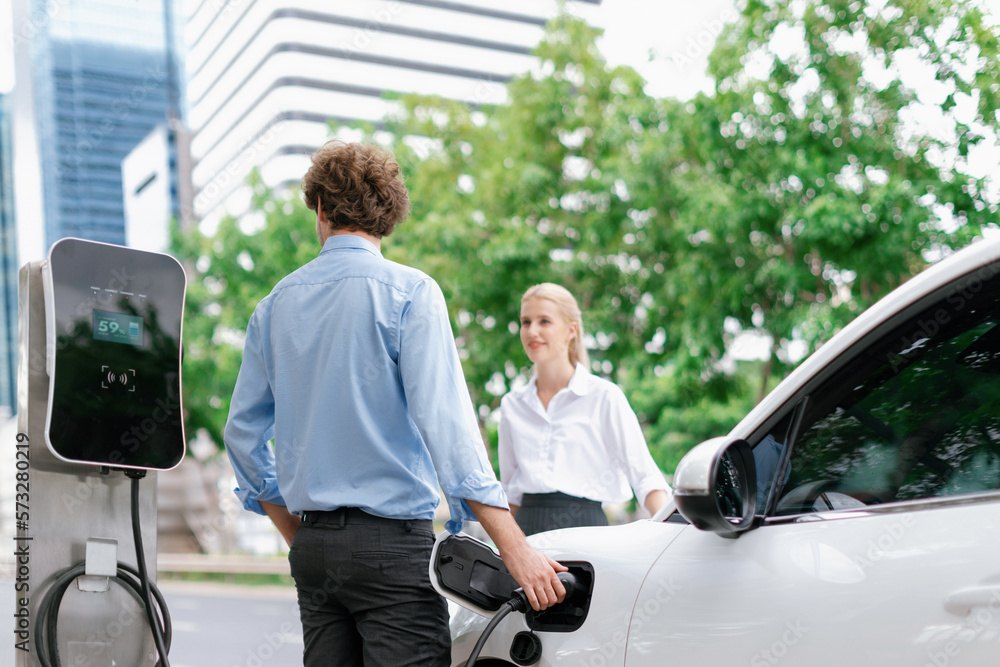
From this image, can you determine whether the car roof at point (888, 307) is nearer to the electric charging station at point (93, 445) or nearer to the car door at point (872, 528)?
the car door at point (872, 528)

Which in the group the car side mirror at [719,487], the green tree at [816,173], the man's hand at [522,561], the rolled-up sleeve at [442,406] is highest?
the green tree at [816,173]

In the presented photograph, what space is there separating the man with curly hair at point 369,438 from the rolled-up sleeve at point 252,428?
0.10 metres

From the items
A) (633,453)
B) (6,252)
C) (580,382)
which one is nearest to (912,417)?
(633,453)

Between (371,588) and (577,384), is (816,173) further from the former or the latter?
(371,588)

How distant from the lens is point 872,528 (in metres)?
1.56

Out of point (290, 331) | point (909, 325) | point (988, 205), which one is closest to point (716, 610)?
point (909, 325)

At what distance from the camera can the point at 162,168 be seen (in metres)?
29.1

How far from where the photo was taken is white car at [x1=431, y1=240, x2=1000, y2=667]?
1.43m

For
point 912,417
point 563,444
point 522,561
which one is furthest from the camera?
point 563,444

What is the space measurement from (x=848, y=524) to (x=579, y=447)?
195 cm

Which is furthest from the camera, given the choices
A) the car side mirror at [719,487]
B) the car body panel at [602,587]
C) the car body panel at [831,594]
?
the car body panel at [602,587]

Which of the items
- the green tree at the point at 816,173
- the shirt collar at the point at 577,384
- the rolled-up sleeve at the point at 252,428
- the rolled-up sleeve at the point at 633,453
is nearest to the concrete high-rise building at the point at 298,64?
the green tree at the point at 816,173

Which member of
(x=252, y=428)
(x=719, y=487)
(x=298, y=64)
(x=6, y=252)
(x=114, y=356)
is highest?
(x=298, y=64)

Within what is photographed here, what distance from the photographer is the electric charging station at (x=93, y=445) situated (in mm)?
2709
